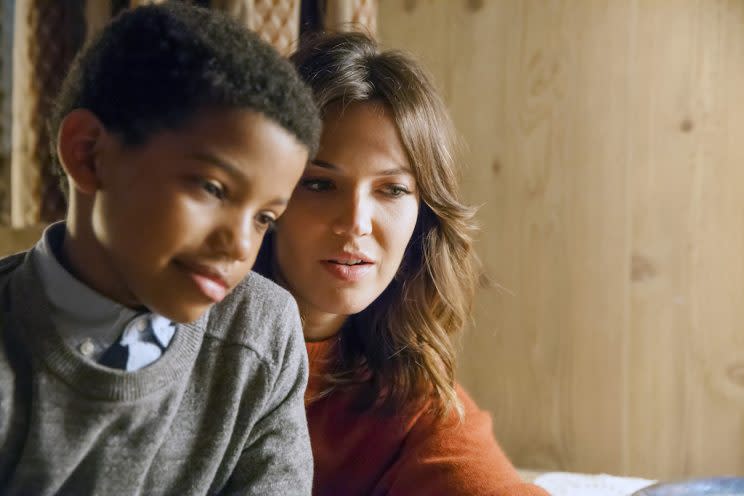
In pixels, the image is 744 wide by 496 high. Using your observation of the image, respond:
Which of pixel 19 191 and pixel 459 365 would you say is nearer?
pixel 19 191

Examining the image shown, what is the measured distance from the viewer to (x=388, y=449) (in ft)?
3.82

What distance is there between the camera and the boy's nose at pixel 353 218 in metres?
1.05

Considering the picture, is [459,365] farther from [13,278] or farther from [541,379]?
[13,278]

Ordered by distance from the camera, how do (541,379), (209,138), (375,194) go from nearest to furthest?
(209,138), (375,194), (541,379)

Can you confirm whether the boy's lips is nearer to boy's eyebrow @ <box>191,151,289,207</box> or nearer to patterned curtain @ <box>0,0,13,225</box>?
boy's eyebrow @ <box>191,151,289,207</box>

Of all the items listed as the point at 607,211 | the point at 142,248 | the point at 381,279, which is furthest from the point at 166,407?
the point at 607,211

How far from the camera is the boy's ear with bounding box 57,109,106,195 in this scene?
0.71m

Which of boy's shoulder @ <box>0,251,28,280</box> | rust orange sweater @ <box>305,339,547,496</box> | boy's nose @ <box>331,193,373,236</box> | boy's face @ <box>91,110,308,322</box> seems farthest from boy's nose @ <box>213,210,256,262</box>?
rust orange sweater @ <box>305,339,547,496</box>

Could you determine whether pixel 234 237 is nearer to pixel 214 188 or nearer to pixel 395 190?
pixel 214 188

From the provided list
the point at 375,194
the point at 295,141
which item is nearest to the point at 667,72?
the point at 375,194

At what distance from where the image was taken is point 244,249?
2.26 ft

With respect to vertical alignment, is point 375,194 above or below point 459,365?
above

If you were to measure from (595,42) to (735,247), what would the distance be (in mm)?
531

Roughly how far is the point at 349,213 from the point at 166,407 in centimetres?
39
